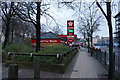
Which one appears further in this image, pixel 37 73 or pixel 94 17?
pixel 94 17

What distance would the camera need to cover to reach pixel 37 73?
568 cm

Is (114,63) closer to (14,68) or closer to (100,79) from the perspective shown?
(100,79)

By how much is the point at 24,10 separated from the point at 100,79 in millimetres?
8721

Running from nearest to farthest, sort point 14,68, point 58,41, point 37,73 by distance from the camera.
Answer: point 14,68 → point 37,73 → point 58,41

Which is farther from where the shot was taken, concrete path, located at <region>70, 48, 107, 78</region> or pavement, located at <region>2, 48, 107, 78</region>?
concrete path, located at <region>70, 48, 107, 78</region>

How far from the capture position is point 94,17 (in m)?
21.1

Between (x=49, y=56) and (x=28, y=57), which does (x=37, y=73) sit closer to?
(x=49, y=56)

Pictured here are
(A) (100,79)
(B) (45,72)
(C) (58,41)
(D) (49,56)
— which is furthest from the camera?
(C) (58,41)

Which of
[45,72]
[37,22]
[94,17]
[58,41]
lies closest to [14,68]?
[45,72]

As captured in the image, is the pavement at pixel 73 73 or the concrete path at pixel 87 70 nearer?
the pavement at pixel 73 73

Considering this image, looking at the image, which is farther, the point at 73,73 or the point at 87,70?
the point at 87,70

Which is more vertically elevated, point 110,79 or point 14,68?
point 14,68

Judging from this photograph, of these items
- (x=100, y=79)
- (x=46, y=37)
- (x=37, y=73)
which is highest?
(x=46, y=37)

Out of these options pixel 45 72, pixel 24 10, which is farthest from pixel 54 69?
pixel 24 10
